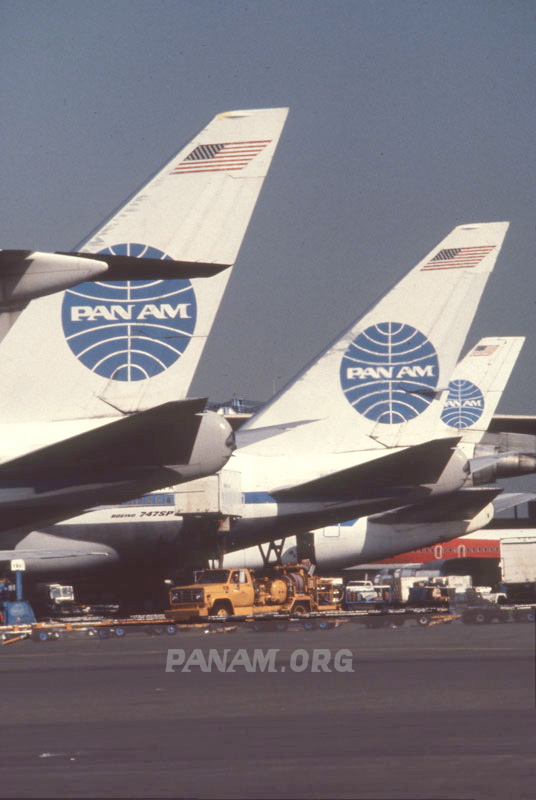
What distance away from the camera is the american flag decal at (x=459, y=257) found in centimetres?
3412

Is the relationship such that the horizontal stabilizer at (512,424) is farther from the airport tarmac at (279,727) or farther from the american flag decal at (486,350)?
the airport tarmac at (279,727)

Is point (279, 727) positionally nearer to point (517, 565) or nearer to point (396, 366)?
point (396, 366)

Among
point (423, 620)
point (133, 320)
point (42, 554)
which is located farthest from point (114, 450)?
point (42, 554)

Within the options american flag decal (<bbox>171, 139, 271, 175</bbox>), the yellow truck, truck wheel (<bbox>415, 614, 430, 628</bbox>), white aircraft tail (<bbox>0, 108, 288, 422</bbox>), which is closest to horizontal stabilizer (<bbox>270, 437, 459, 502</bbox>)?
the yellow truck

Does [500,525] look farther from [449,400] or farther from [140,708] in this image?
[140,708]

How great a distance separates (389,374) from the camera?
117 ft

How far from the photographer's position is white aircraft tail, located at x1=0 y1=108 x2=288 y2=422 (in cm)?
1864

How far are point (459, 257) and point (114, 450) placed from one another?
20.1 meters

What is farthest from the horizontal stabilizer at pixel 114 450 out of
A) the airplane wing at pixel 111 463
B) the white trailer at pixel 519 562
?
the white trailer at pixel 519 562

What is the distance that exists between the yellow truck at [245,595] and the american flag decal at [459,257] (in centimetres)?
979

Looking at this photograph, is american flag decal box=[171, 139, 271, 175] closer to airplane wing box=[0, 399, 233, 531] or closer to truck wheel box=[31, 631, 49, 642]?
airplane wing box=[0, 399, 233, 531]

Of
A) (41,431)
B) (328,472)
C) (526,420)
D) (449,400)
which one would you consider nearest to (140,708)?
(41,431)

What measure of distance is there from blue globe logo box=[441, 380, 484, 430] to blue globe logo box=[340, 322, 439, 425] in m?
10.9

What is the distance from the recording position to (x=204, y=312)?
64.2 ft
